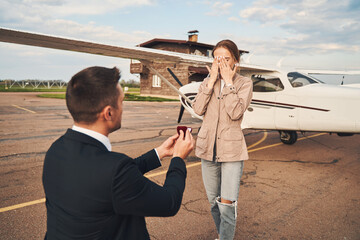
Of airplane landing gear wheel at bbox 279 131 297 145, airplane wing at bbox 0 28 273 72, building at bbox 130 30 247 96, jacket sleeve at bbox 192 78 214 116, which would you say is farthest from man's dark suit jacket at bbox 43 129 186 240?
building at bbox 130 30 247 96

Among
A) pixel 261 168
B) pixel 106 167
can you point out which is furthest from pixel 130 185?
pixel 261 168

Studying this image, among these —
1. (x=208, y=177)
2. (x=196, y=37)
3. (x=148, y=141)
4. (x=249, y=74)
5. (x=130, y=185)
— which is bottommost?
(x=148, y=141)

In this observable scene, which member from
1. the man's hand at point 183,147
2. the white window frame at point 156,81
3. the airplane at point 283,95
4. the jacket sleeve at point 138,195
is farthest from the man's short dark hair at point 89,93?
the white window frame at point 156,81

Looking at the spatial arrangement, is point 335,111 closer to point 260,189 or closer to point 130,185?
point 260,189

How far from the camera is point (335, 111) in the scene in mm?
5117

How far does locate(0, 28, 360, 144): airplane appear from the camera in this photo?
4965 millimetres

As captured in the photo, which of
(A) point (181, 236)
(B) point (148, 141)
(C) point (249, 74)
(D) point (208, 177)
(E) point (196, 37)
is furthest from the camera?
(E) point (196, 37)

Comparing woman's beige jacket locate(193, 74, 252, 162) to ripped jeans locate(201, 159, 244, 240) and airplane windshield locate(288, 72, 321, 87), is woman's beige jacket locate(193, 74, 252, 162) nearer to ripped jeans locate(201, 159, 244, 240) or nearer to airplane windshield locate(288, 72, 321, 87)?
ripped jeans locate(201, 159, 244, 240)

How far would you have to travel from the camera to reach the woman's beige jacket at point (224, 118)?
84.4 inches

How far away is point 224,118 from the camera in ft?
7.39

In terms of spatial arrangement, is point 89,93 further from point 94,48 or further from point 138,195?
point 94,48

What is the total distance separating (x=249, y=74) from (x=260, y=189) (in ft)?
11.2

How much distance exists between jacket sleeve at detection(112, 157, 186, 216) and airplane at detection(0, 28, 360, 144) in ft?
13.1

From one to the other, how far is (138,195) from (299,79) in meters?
5.84
